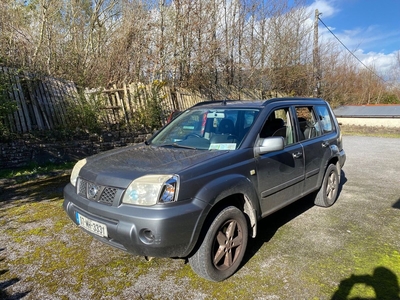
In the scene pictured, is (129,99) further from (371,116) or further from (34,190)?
(371,116)

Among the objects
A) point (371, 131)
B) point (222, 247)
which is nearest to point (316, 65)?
point (371, 131)

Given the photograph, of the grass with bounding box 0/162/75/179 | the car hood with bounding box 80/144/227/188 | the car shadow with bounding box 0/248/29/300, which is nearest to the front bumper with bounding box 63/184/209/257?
the car hood with bounding box 80/144/227/188

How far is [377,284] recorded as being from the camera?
263 centimetres

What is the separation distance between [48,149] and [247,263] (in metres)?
6.20

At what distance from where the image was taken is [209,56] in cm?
1348

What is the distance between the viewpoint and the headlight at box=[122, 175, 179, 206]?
2.31 metres

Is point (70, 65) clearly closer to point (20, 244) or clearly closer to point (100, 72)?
point (100, 72)

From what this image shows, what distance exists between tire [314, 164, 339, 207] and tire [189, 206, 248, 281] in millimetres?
2203

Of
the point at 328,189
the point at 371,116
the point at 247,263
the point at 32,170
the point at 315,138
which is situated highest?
the point at 315,138

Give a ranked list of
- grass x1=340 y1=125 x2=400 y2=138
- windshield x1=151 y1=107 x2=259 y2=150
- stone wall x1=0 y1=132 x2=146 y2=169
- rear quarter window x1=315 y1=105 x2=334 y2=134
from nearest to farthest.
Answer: windshield x1=151 y1=107 x2=259 y2=150 < rear quarter window x1=315 y1=105 x2=334 y2=134 < stone wall x1=0 y1=132 x2=146 y2=169 < grass x1=340 y1=125 x2=400 y2=138

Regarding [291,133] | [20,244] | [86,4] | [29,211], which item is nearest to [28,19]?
[86,4]

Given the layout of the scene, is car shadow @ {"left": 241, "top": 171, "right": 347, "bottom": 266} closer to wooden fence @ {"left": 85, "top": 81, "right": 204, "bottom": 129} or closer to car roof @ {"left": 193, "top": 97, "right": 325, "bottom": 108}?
car roof @ {"left": 193, "top": 97, "right": 325, "bottom": 108}

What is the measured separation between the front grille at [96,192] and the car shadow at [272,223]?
157 centimetres

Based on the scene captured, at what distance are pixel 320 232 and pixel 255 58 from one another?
1485cm
